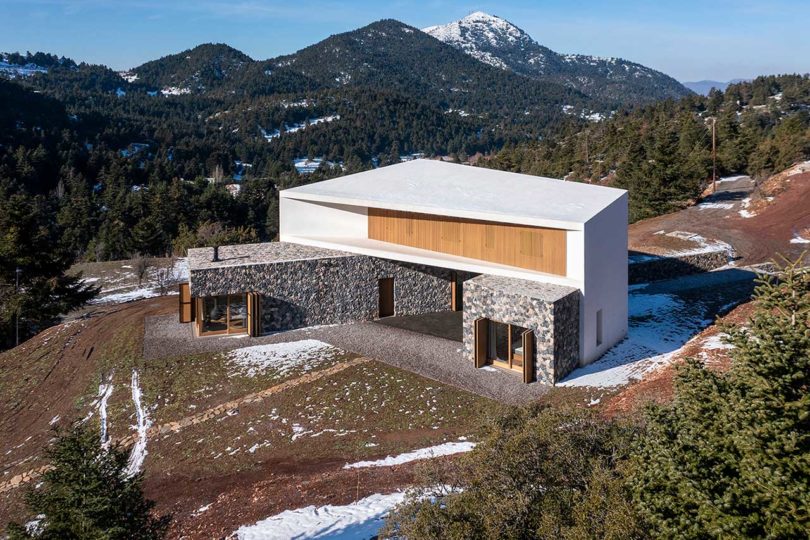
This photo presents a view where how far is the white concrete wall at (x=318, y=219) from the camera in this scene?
18.4 meters

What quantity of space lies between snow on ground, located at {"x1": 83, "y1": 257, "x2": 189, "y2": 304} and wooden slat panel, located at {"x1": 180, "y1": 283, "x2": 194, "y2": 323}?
848 cm

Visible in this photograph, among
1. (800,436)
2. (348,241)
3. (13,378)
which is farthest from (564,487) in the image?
(13,378)

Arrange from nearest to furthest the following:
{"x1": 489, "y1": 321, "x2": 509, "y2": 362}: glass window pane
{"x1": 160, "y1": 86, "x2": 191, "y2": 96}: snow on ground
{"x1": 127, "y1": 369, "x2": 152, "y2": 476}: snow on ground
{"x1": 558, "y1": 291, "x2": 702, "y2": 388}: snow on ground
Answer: {"x1": 127, "y1": 369, "x2": 152, "y2": 476}: snow on ground, {"x1": 558, "y1": 291, "x2": 702, "y2": 388}: snow on ground, {"x1": 489, "y1": 321, "x2": 509, "y2": 362}: glass window pane, {"x1": 160, "y1": 86, "x2": 191, "y2": 96}: snow on ground

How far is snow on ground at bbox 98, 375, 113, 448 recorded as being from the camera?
10920 millimetres

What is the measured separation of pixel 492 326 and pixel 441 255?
3120mm

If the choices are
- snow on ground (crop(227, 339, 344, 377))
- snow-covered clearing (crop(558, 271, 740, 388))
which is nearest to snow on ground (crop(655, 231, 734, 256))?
snow-covered clearing (crop(558, 271, 740, 388))

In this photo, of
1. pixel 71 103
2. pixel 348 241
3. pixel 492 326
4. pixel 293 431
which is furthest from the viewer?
pixel 71 103

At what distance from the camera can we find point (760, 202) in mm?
28797

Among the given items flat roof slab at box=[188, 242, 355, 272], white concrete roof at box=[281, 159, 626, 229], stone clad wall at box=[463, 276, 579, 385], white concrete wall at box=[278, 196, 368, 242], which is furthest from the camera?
→ white concrete wall at box=[278, 196, 368, 242]

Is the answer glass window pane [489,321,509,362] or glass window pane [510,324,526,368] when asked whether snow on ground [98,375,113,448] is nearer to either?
glass window pane [489,321,509,362]

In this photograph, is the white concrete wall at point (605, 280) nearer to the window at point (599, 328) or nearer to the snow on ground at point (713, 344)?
the window at point (599, 328)

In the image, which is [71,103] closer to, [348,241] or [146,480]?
[348,241]

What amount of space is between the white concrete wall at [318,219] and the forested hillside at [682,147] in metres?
Result: 18.9

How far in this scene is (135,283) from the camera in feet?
92.2
